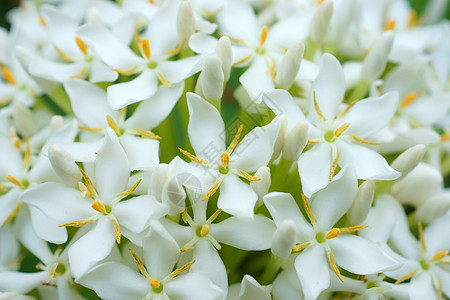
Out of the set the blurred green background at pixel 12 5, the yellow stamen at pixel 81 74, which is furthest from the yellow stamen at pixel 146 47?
the blurred green background at pixel 12 5

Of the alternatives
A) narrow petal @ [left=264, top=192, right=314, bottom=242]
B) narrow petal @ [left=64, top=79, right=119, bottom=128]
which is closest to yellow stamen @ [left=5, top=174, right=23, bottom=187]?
narrow petal @ [left=64, top=79, right=119, bottom=128]

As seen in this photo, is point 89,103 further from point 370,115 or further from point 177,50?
point 370,115

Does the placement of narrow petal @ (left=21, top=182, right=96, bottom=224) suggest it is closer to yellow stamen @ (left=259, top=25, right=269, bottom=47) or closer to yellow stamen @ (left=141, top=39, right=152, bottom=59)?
yellow stamen @ (left=141, top=39, right=152, bottom=59)

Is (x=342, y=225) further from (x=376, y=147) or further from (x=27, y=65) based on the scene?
(x=27, y=65)

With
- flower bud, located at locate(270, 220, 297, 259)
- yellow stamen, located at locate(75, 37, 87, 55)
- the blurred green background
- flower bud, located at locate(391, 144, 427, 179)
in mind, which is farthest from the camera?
the blurred green background

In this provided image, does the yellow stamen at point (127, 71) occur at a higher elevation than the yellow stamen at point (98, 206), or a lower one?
higher

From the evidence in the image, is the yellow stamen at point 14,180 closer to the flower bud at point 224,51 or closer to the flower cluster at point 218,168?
the flower cluster at point 218,168

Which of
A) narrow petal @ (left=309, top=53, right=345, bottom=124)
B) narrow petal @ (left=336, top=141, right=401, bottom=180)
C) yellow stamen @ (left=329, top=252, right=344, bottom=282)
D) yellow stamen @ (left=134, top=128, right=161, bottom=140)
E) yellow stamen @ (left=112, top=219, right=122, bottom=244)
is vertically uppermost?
narrow petal @ (left=309, top=53, right=345, bottom=124)

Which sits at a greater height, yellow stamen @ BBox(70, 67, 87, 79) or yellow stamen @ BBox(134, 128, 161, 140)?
yellow stamen @ BBox(70, 67, 87, 79)
